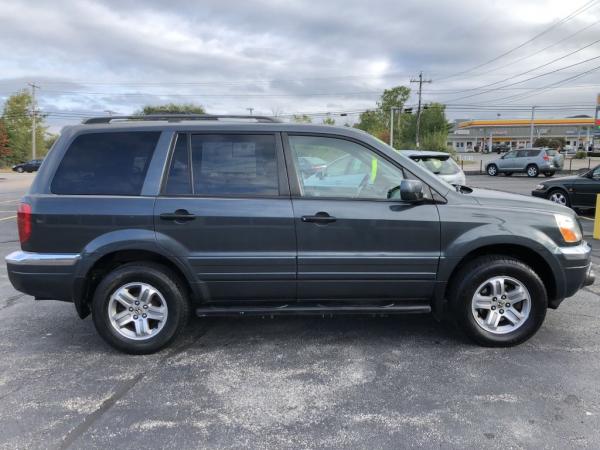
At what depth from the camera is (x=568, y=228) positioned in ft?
12.8

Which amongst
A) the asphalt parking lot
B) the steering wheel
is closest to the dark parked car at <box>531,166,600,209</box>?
the asphalt parking lot

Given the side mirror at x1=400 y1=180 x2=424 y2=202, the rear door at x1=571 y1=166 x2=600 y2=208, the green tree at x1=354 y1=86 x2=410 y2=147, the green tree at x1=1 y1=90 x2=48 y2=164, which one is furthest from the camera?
the green tree at x1=354 y1=86 x2=410 y2=147

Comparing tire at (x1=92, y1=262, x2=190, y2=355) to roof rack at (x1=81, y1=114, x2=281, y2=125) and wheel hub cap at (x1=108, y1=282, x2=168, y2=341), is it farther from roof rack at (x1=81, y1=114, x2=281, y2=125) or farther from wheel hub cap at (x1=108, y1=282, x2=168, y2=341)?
roof rack at (x1=81, y1=114, x2=281, y2=125)

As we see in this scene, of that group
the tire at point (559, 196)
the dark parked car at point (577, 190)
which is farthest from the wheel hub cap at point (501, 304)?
the tire at point (559, 196)

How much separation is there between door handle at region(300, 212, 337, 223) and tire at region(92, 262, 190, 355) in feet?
3.81

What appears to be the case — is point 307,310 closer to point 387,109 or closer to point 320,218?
point 320,218

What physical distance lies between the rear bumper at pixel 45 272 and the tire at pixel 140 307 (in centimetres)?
25

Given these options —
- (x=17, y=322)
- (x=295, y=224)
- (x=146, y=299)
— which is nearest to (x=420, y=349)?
(x=295, y=224)

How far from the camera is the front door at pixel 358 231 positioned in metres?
3.72

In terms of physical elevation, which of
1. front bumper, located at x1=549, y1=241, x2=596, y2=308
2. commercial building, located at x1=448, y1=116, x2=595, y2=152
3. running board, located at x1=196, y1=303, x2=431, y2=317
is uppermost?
commercial building, located at x1=448, y1=116, x2=595, y2=152

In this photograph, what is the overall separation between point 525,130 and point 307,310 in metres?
100.0

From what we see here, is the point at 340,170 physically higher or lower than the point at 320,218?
higher

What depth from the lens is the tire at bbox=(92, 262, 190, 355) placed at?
12.3 feet

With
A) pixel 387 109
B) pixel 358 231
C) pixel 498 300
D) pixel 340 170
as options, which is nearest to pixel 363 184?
pixel 340 170
